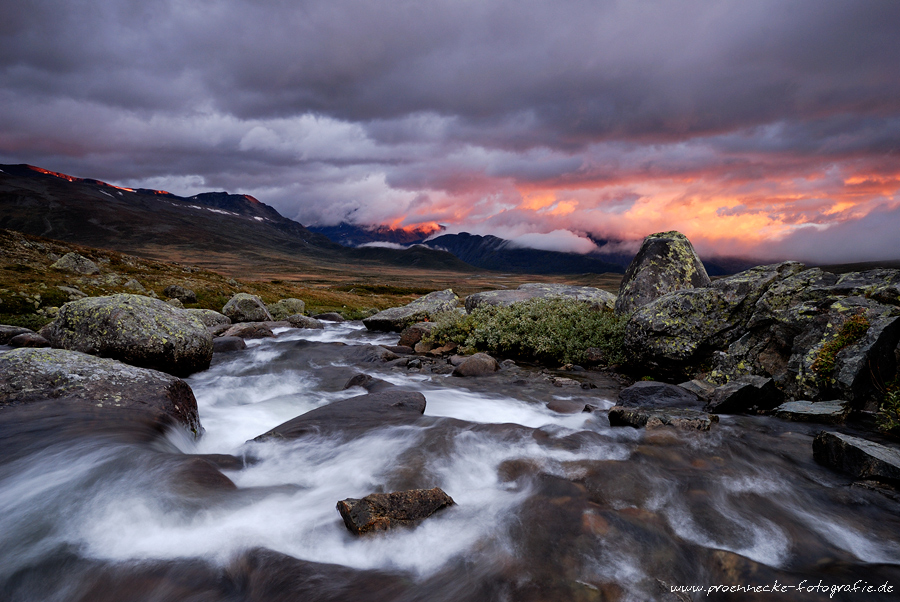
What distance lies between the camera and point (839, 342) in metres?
8.26

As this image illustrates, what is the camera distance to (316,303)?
45156mm

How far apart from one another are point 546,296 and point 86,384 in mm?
19237

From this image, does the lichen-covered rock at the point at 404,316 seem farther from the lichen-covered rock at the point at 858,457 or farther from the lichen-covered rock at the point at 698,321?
the lichen-covered rock at the point at 858,457

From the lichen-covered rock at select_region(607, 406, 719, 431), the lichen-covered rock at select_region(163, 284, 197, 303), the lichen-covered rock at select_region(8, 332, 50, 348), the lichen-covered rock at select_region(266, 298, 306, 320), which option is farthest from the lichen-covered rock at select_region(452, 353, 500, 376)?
the lichen-covered rock at select_region(163, 284, 197, 303)

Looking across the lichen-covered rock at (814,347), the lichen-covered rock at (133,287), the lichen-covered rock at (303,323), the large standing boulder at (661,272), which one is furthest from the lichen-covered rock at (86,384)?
the lichen-covered rock at (133,287)

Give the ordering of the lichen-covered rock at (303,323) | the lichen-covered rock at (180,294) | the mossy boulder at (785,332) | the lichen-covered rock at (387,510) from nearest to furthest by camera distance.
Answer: the lichen-covered rock at (387,510)
the mossy boulder at (785,332)
the lichen-covered rock at (303,323)
the lichen-covered rock at (180,294)

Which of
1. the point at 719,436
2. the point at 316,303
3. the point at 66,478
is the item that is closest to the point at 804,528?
the point at 719,436

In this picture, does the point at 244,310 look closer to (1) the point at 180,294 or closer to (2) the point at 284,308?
(2) the point at 284,308

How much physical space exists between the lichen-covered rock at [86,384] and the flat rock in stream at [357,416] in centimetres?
196

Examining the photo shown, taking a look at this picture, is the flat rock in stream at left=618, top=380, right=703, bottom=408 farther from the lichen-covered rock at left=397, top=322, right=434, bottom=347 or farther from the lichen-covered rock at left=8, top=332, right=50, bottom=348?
the lichen-covered rock at left=8, top=332, right=50, bottom=348

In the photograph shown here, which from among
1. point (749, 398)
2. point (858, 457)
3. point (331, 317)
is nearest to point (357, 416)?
point (749, 398)

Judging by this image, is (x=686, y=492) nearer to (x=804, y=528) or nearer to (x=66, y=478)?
(x=804, y=528)

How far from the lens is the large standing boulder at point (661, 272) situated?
16.8m

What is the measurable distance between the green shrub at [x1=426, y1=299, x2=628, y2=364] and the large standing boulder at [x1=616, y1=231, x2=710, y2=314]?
120 centimetres
